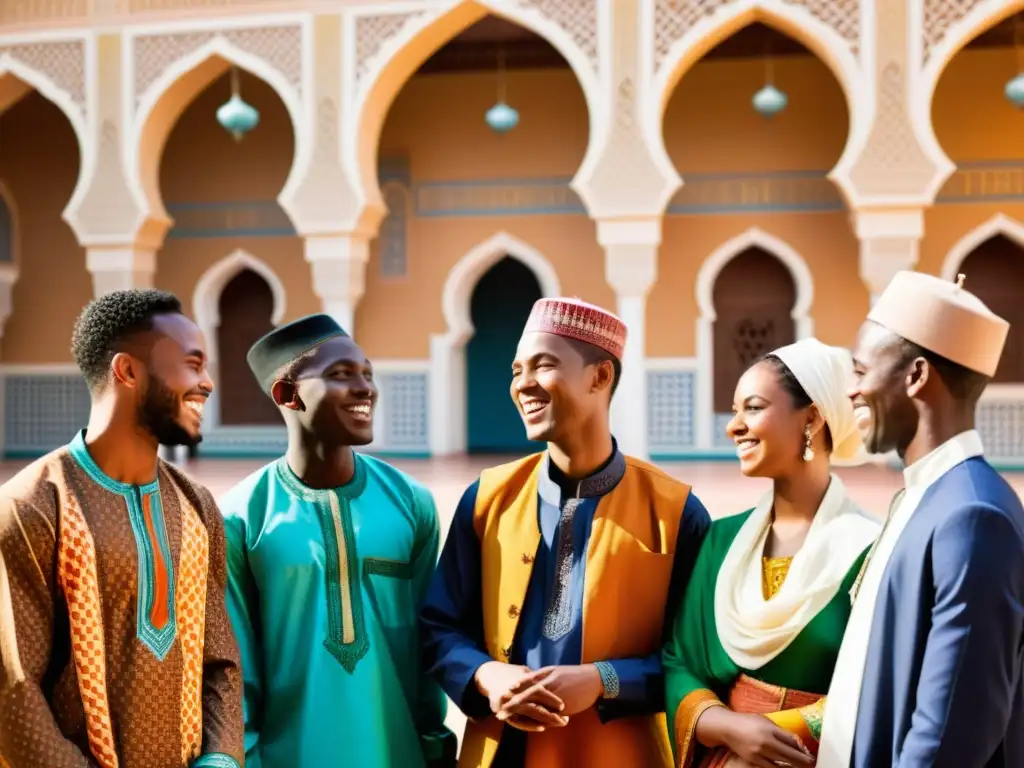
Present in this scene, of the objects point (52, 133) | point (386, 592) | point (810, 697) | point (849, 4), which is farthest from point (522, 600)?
point (52, 133)

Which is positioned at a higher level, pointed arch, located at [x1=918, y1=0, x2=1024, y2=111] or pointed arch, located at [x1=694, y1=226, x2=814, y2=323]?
pointed arch, located at [x1=918, y1=0, x2=1024, y2=111]

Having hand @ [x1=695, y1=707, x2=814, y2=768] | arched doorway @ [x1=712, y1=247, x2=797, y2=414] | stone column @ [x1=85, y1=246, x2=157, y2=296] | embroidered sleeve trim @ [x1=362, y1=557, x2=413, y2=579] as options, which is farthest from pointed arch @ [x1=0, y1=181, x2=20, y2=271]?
hand @ [x1=695, y1=707, x2=814, y2=768]

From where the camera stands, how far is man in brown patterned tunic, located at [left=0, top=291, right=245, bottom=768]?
1.36 metres

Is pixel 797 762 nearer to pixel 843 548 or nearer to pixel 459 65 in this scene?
pixel 843 548

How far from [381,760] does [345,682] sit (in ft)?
0.48

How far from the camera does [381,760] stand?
1.83 m

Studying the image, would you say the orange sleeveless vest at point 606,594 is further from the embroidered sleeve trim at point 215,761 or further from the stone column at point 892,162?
the stone column at point 892,162

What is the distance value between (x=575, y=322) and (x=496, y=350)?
964 cm

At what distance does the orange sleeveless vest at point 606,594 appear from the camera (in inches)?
70.2

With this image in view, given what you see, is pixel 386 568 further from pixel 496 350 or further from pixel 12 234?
pixel 12 234

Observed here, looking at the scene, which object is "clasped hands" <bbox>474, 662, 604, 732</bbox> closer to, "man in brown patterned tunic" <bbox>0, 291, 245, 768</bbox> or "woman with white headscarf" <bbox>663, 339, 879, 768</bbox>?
"woman with white headscarf" <bbox>663, 339, 879, 768</bbox>

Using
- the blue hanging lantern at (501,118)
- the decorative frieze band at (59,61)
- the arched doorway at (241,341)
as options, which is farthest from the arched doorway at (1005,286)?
the decorative frieze band at (59,61)

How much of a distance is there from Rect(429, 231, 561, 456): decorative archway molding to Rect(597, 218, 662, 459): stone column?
6.75 ft

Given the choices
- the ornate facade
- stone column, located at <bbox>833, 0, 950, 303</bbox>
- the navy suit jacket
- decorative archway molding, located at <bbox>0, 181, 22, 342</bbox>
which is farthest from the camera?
decorative archway molding, located at <bbox>0, 181, 22, 342</bbox>
